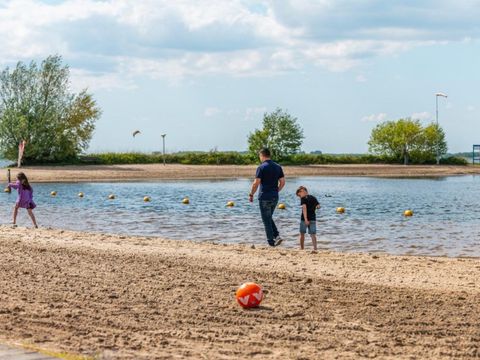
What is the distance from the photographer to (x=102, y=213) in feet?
87.6

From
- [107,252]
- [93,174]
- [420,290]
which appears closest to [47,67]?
[93,174]

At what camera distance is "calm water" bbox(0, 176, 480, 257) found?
17.9 meters

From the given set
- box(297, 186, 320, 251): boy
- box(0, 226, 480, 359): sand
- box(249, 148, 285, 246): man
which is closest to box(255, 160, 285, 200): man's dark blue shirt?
box(249, 148, 285, 246): man

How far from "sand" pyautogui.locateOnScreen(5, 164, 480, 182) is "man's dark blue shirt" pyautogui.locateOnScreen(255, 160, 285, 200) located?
42.3 metres

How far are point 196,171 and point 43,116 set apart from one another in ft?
46.3

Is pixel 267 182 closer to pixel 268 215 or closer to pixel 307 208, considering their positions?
pixel 268 215

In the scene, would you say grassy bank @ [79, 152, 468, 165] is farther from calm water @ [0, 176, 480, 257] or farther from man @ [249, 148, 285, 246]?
man @ [249, 148, 285, 246]

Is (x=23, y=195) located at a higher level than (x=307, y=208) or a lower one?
higher

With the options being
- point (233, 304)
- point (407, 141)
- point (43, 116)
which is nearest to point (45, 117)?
point (43, 116)

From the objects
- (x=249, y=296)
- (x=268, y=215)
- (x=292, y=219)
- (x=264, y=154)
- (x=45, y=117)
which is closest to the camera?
(x=249, y=296)

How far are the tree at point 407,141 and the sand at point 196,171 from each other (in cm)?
426

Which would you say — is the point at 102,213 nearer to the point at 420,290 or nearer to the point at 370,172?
the point at 420,290

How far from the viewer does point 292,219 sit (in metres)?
24.2

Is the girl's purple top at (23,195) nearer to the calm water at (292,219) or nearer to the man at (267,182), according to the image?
the calm water at (292,219)
